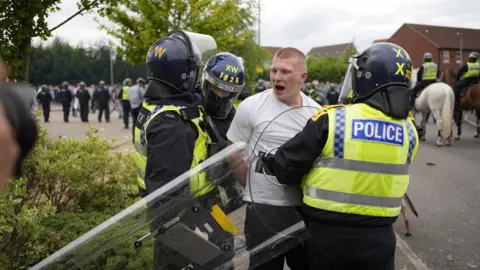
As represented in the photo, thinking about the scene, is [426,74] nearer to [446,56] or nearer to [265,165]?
Result: [265,165]

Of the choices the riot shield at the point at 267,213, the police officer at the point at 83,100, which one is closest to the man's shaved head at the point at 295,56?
the riot shield at the point at 267,213

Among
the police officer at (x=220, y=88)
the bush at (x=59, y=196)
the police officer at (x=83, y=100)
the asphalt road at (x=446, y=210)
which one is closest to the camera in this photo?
the police officer at (x=220, y=88)

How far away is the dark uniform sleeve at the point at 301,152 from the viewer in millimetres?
2414

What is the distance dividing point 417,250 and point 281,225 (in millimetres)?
3217

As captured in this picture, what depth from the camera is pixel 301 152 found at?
2439mm

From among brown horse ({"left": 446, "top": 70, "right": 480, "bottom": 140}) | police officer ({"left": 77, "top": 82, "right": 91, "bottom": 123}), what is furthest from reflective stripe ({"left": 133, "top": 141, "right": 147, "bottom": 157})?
police officer ({"left": 77, "top": 82, "right": 91, "bottom": 123})

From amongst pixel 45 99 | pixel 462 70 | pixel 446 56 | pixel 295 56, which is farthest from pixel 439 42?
pixel 295 56

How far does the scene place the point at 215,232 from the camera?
7.45 ft

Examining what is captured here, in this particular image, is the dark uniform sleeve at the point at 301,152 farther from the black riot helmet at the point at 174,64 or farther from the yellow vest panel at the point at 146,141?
the black riot helmet at the point at 174,64

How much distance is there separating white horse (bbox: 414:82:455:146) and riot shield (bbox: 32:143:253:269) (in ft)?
35.4

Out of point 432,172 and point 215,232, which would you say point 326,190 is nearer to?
point 215,232

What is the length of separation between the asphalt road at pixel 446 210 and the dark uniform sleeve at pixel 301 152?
2.89 meters

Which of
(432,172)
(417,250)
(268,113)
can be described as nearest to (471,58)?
(432,172)

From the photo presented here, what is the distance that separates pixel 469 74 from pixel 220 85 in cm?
1173
